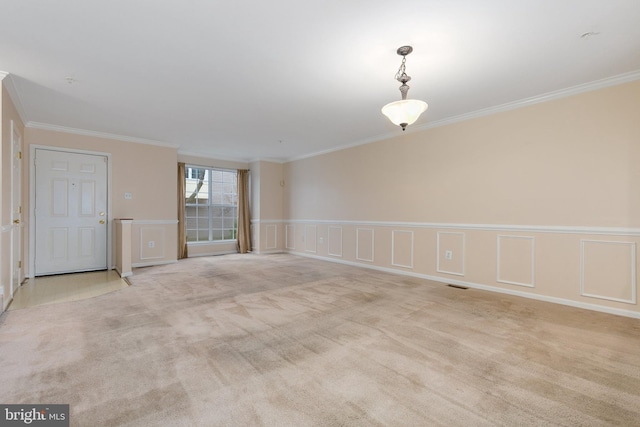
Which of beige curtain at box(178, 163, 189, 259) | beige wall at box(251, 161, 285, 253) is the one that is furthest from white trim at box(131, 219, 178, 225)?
beige wall at box(251, 161, 285, 253)

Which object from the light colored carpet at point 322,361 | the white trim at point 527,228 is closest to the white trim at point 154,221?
the light colored carpet at point 322,361

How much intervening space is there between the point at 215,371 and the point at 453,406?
4.87 feet

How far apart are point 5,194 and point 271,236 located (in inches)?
200

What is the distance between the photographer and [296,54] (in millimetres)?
2684

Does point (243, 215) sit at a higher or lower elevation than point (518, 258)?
higher

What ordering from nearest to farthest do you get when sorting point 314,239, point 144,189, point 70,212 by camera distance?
point 70,212, point 144,189, point 314,239

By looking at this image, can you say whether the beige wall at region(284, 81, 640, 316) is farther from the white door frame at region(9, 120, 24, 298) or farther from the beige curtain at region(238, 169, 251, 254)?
the white door frame at region(9, 120, 24, 298)

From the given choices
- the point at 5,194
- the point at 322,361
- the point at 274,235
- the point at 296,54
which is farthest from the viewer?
the point at 274,235

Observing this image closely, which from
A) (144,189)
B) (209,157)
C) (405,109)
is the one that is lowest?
(144,189)

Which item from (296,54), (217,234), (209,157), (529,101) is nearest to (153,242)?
(217,234)

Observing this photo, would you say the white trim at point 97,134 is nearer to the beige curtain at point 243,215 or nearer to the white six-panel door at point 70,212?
the white six-panel door at point 70,212

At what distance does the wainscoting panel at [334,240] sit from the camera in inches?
249

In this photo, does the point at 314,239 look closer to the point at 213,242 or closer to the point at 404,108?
the point at 213,242

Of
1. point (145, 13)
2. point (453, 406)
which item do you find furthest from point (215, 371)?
point (145, 13)
